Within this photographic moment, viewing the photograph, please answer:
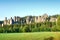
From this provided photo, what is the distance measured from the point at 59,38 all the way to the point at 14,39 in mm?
6557

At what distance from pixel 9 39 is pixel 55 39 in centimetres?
631

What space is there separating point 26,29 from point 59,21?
65.4 feet

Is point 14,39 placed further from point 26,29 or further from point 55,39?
point 26,29

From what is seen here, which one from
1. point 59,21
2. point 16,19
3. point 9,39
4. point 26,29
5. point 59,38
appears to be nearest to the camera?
point 59,38

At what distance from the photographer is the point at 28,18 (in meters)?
116

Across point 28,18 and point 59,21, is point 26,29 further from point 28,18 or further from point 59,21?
point 28,18

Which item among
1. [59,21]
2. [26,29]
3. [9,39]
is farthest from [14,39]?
[26,29]

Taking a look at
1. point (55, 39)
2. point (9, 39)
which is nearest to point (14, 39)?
point (9, 39)

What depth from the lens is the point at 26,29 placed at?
46.9m

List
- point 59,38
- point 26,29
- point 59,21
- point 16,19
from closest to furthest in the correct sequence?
point 59,38 < point 59,21 < point 26,29 < point 16,19

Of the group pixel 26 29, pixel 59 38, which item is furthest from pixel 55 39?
pixel 26 29

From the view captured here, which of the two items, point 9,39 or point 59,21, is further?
point 59,21

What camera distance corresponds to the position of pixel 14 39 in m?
18.5

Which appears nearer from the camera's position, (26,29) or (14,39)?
(14,39)
